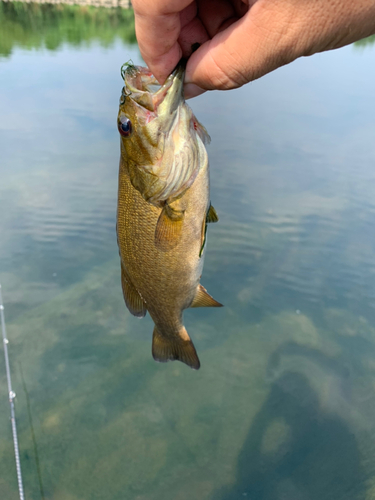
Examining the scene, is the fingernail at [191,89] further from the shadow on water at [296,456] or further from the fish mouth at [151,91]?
the shadow on water at [296,456]

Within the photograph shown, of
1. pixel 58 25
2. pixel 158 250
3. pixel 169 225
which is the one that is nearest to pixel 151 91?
pixel 169 225

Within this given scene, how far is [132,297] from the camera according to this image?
5.99 ft

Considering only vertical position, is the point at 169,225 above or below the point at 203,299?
above

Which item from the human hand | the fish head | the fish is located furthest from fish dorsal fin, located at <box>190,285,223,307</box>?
the human hand

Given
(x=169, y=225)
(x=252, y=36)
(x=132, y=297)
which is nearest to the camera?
(x=252, y=36)

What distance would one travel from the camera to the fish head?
4.33 feet

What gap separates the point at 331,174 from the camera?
7.85 meters

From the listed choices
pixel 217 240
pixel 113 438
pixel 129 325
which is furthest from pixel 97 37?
pixel 113 438

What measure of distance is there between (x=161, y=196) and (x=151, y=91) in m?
0.38

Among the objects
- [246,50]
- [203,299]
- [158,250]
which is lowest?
[203,299]

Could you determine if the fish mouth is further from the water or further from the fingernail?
the water

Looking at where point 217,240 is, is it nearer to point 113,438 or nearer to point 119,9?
point 113,438

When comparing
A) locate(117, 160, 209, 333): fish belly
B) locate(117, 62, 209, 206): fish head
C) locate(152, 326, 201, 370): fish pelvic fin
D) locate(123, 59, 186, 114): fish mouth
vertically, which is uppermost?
locate(123, 59, 186, 114): fish mouth

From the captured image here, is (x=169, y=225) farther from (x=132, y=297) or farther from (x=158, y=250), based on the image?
(x=132, y=297)
